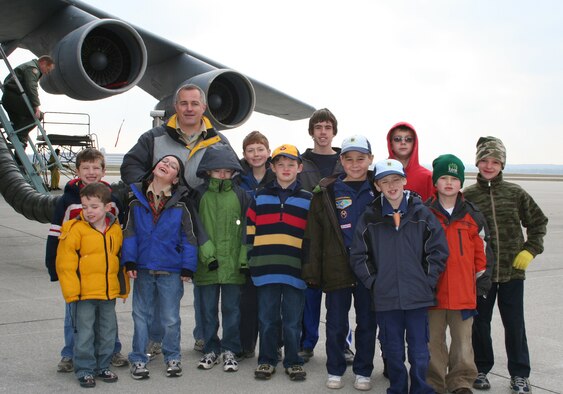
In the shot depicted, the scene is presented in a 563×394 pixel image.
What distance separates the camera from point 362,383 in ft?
12.6

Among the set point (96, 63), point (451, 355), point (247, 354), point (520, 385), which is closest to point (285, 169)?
point (247, 354)

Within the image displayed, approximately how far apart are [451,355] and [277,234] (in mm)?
1334

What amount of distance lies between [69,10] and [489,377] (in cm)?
628

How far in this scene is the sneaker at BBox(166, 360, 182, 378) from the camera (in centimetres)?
398

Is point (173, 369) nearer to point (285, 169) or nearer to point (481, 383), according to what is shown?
point (285, 169)

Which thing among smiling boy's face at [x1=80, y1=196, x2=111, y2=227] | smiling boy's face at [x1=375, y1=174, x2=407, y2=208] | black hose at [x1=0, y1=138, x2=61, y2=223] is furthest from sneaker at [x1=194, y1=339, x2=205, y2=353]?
black hose at [x1=0, y1=138, x2=61, y2=223]

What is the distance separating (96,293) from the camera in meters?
3.88

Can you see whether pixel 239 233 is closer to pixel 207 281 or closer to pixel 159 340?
pixel 207 281

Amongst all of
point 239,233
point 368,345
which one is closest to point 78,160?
point 239,233

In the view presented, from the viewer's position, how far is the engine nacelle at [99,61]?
6715mm

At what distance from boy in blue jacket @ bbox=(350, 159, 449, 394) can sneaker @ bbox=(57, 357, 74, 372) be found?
1965 mm

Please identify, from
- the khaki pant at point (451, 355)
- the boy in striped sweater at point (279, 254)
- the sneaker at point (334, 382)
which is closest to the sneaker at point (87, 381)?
the boy in striped sweater at point (279, 254)

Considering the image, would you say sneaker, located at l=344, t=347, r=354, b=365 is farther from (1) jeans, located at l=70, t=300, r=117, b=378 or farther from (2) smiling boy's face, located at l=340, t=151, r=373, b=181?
(1) jeans, located at l=70, t=300, r=117, b=378

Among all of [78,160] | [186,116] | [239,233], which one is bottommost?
[239,233]
